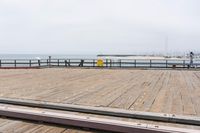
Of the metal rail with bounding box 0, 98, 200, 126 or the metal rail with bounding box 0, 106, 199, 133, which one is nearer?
the metal rail with bounding box 0, 106, 199, 133

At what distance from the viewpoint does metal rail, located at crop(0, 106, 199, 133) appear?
342cm

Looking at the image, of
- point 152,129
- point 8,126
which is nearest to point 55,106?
point 8,126

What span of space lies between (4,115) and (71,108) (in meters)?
1.08

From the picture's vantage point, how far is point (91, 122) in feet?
12.7

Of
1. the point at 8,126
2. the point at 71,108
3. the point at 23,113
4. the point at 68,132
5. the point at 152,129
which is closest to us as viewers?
the point at 152,129

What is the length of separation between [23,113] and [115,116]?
4.67 ft

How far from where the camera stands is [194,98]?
21.1 feet

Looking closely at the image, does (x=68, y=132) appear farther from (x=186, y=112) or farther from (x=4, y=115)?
(x=186, y=112)

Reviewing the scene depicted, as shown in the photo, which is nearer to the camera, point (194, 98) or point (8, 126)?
point (8, 126)

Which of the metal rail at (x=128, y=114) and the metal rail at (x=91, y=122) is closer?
the metal rail at (x=91, y=122)

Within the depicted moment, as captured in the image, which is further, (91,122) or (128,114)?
(128,114)

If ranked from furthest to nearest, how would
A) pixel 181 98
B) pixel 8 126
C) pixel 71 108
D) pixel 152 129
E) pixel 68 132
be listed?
pixel 181 98
pixel 71 108
pixel 8 126
pixel 68 132
pixel 152 129

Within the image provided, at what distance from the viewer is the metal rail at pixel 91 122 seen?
11.2ft

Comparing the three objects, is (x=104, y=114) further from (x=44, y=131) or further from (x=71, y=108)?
(x=44, y=131)
